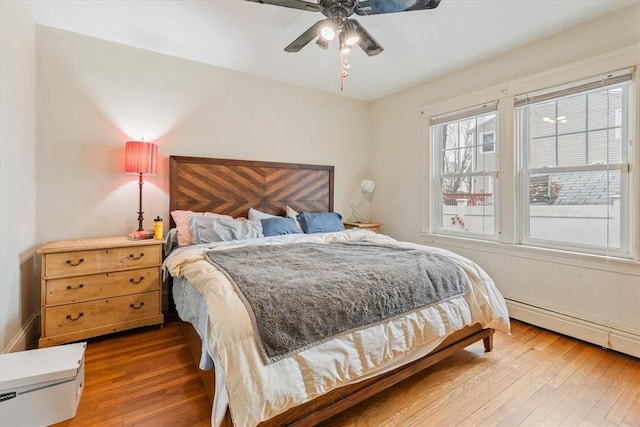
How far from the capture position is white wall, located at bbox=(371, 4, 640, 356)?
2234 millimetres

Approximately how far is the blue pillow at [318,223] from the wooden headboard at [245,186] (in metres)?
0.34

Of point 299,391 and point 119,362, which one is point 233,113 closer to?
point 119,362

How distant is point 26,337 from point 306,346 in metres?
2.37

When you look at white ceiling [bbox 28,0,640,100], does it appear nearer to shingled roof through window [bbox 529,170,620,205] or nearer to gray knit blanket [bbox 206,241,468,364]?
shingled roof through window [bbox 529,170,620,205]

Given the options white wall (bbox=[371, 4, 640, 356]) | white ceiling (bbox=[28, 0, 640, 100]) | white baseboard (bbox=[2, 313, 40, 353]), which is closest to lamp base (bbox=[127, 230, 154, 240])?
white baseboard (bbox=[2, 313, 40, 353])

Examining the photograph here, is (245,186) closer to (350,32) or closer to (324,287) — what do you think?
(350,32)

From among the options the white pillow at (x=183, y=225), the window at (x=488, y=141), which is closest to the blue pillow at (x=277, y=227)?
the white pillow at (x=183, y=225)

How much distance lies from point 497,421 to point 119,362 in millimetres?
2388

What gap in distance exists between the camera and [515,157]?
2.86m

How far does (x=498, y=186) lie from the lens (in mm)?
3018

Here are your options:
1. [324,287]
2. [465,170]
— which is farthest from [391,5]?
[465,170]

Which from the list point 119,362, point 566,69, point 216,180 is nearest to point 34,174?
point 216,180

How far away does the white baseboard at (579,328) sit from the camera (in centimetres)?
218

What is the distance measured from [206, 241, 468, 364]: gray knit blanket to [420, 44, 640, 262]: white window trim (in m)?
1.22
